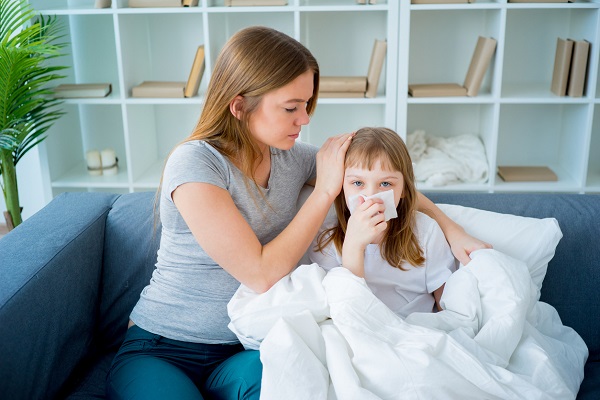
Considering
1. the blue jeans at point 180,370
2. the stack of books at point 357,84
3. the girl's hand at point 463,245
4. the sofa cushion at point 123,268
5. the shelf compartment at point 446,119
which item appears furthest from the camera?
the shelf compartment at point 446,119

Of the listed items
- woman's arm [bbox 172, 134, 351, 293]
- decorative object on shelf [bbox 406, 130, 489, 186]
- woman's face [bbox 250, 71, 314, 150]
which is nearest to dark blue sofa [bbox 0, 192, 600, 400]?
woman's arm [bbox 172, 134, 351, 293]

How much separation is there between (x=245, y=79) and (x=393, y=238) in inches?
21.3

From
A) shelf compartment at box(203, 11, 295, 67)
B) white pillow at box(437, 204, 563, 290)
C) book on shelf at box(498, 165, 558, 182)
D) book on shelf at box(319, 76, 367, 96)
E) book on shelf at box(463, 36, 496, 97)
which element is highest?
shelf compartment at box(203, 11, 295, 67)

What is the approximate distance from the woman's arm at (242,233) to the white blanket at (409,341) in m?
0.04

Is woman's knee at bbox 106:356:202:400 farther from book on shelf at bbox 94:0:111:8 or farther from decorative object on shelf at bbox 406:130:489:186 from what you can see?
book on shelf at bbox 94:0:111:8

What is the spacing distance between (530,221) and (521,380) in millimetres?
550

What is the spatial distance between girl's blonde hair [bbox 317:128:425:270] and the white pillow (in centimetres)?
18

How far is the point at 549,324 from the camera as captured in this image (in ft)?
5.66

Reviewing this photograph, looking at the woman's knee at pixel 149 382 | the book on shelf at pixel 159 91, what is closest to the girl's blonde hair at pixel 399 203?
the woman's knee at pixel 149 382

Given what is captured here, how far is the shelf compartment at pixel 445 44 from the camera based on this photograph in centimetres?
340

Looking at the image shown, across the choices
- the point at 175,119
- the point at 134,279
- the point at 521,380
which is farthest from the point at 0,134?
the point at 521,380

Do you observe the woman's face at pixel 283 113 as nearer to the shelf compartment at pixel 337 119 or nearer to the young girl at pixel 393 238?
the young girl at pixel 393 238

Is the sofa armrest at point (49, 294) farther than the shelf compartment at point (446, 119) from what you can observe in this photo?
No

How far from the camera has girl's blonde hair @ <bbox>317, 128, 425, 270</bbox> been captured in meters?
1.68
